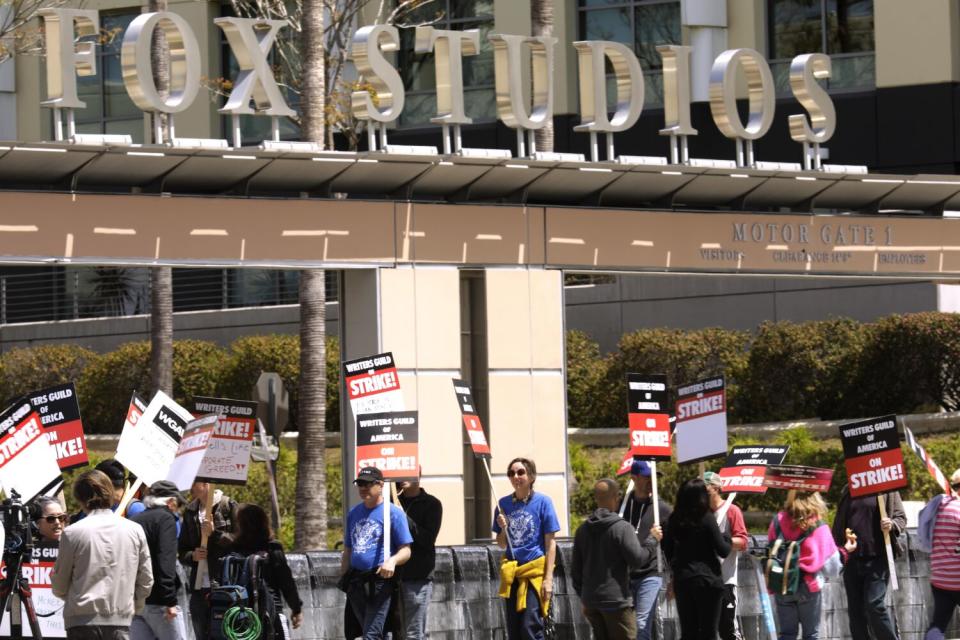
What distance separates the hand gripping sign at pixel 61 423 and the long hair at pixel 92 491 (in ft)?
11.0

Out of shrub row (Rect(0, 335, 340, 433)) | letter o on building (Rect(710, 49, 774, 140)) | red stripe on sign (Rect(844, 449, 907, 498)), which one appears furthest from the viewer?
shrub row (Rect(0, 335, 340, 433))

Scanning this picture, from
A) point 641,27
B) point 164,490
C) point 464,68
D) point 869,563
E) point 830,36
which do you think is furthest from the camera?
point 464,68

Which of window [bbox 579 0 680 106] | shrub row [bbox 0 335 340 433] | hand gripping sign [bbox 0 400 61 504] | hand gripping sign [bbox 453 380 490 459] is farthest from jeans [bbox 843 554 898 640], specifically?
window [bbox 579 0 680 106]

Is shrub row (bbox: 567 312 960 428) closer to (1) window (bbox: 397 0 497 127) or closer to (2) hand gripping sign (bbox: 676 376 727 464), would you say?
(1) window (bbox: 397 0 497 127)

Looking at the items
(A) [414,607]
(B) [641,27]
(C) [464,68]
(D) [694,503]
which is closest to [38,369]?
(C) [464,68]

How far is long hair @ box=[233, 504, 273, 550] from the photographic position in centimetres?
1212

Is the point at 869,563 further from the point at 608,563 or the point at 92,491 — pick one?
the point at 92,491

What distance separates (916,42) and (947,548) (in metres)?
19.7

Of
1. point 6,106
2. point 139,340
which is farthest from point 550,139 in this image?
point 6,106

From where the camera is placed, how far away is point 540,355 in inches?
687

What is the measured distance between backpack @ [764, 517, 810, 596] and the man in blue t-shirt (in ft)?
9.13

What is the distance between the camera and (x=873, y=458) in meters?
14.6

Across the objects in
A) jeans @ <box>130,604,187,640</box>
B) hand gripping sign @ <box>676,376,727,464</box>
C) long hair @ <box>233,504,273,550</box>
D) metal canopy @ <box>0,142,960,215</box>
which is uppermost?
metal canopy @ <box>0,142,960,215</box>

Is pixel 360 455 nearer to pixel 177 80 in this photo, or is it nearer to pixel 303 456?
pixel 177 80
